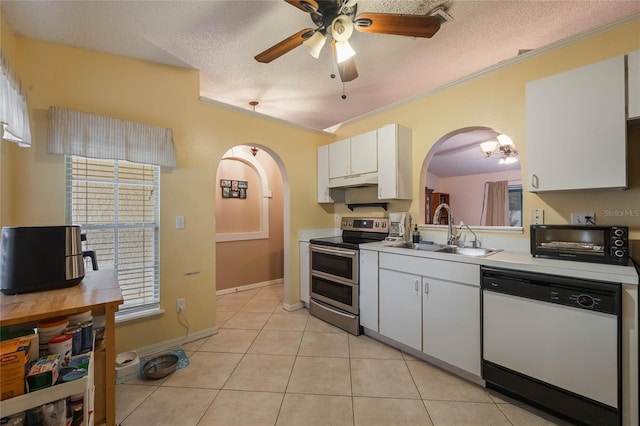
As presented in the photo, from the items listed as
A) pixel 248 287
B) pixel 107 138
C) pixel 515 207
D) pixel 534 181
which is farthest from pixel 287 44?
pixel 515 207

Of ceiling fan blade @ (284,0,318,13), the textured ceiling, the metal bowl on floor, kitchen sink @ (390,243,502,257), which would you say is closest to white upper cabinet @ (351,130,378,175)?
the textured ceiling

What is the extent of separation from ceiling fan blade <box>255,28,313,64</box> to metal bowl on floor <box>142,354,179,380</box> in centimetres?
245

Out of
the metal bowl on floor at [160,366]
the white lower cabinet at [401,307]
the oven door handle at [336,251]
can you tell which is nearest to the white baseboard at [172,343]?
the metal bowl on floor at [160,366]

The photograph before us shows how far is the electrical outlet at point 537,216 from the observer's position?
1.98 m

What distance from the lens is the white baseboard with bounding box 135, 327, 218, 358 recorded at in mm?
2258

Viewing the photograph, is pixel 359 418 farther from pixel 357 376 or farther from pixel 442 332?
pixel 442 332

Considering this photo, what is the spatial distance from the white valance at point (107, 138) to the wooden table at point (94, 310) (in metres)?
1.10

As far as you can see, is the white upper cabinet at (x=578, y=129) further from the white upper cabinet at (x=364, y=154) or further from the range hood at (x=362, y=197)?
the range hood at (x=362, y=197)

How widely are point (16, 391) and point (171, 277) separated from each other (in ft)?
5.36

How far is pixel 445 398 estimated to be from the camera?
1.75m

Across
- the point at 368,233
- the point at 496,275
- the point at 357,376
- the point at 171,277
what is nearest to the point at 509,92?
the point at 496,275

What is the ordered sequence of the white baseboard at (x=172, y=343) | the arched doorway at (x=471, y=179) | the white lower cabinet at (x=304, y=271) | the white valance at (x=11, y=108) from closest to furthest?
the white valance at (x=11, y=108) < the white baseboard at (x=172, y=343) < the white lower cabinet at (x=304, y=271) < the arched doorway at (x=471, y=179)

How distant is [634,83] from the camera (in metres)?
1.46

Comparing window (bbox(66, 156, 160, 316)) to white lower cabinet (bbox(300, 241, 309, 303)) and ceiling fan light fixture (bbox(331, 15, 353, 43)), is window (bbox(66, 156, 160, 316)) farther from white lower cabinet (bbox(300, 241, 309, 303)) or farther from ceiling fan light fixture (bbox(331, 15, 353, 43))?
ceiling fan light fixture (bbox(331, 15, 353, 43))
